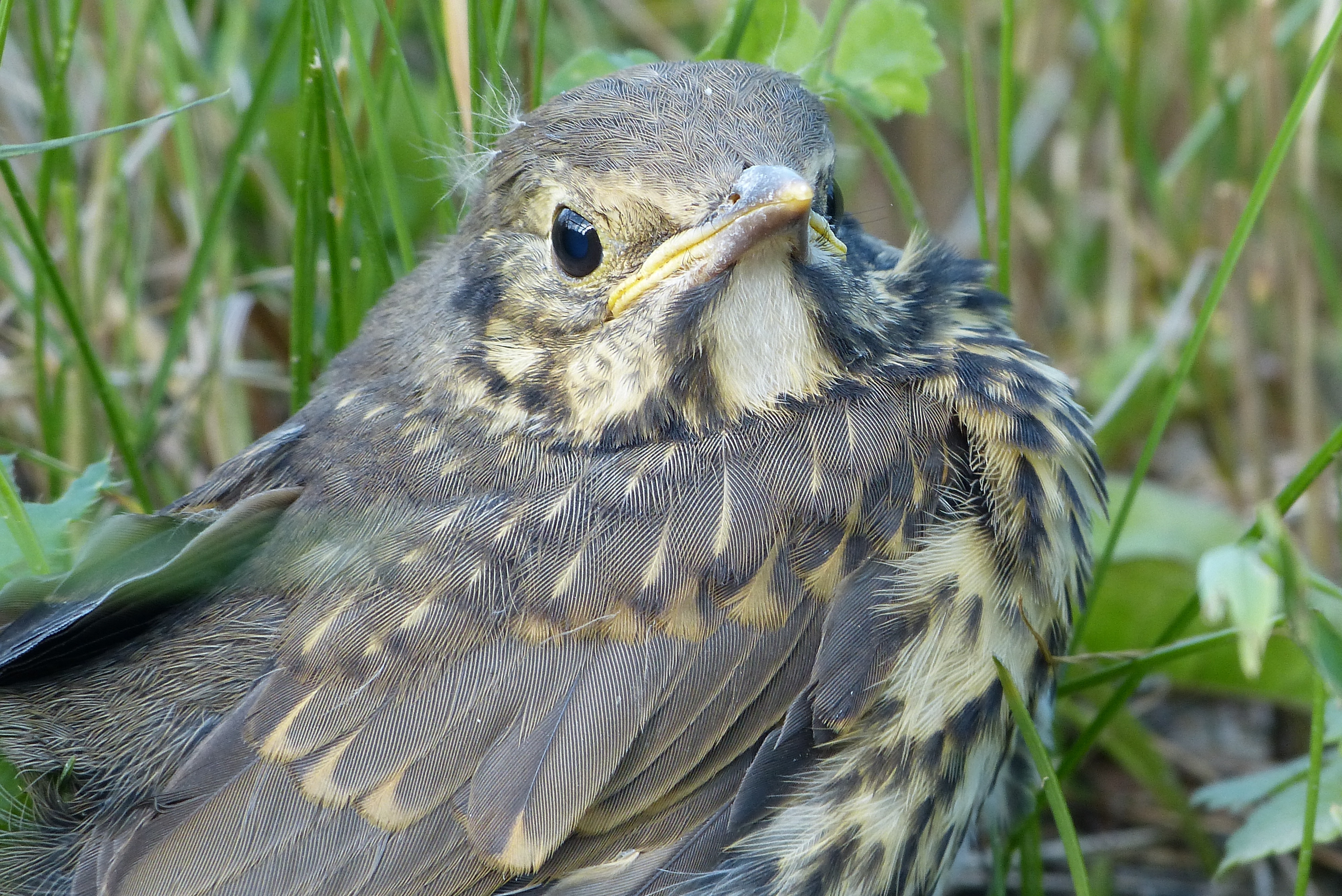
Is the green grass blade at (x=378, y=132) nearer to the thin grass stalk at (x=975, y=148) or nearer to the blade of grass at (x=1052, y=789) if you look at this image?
the thin grass stalk at (x=975, y=148)

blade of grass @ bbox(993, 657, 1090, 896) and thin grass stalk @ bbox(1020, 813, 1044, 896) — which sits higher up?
blade of grass @ bbox(993, 657, 1090, 896)

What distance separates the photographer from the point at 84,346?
2.71m

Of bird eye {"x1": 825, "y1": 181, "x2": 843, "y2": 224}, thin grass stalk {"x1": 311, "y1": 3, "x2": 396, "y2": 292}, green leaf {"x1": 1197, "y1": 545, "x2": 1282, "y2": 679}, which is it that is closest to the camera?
green leaf {"x1": 1197, "y1": 545, "x2": 1282, "y2": 679}

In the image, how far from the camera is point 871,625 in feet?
6.98

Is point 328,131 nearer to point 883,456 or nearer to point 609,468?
point 609,468

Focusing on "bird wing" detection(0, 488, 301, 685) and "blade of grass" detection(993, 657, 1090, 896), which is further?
"bird wing" detection(0, 488, 301, 685)

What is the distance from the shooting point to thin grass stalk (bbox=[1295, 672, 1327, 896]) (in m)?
1.87

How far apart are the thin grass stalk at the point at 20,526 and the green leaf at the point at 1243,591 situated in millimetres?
1580

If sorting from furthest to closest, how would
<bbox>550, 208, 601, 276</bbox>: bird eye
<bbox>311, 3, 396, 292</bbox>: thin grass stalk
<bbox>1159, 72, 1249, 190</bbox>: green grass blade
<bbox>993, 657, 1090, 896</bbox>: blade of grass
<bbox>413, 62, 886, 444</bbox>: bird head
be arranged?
<bbox>1159, 72, 1249, 190</bbox>: green grass blade
<bbox>311, 3, 396, 292</bbox>: thin grass stalk
<bbox>550, 208, 601, 276</bbox>: bird eye
<bbox>413, 62, 886, 444</bbox>: bird head
<bbox>993, 657, 1090, 896</bbox>: blade of grass

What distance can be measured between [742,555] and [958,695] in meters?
0.38

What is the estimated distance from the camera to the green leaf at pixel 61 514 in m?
2.21

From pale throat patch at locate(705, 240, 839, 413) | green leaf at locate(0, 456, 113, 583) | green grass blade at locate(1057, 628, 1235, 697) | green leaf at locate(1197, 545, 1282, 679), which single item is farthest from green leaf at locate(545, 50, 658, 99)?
green leaf at locate(1197, 545, 1282, 679)

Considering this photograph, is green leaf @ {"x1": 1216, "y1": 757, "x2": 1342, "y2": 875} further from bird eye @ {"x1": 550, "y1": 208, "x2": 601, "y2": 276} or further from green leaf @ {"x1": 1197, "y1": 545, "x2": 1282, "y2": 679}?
bird eye @ {"x1": 550, "y1": 208, "x2": 601, "y2": 276}

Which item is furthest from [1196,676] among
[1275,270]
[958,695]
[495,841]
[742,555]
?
[495,841]
